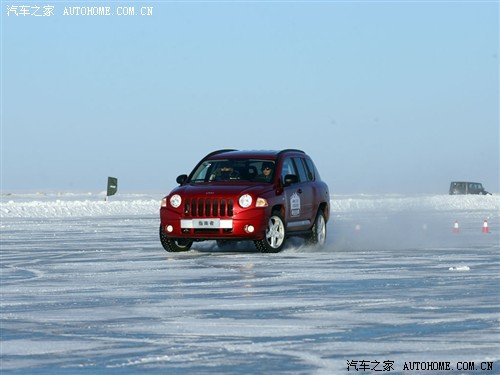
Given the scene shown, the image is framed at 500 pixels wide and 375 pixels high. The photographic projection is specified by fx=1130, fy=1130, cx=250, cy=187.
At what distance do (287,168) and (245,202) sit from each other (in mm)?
Answer: 2045

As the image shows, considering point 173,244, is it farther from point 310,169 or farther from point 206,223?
point 310,169

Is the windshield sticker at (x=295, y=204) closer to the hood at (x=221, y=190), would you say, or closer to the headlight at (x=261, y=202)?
the hood at (x=221, y=190)

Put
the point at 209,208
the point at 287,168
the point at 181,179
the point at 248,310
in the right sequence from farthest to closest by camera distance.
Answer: the point at 287,168 < the point at 181,179 < the point at 209,208 < the point at 248,310

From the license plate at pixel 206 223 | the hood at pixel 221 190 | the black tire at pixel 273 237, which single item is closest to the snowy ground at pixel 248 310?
the black tire at pixel 273 237

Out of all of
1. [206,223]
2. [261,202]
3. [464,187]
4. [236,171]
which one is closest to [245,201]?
[261,202]

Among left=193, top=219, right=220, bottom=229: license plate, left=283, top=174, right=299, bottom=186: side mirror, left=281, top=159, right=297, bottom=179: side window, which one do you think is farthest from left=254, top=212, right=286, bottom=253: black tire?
left=281, top=159, right=297, bottom=179: side window

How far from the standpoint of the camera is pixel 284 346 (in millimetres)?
8430

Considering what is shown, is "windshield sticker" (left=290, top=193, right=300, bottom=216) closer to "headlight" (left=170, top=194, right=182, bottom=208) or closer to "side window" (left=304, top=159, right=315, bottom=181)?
"side window" (left=304, top=159, right=315, bottom=181)

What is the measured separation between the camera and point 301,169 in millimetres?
21453

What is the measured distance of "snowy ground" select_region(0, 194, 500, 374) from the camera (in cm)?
786

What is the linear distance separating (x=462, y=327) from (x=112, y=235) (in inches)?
731

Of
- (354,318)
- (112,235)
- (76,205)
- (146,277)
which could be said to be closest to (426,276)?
(146,277)

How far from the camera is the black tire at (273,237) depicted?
19359mm

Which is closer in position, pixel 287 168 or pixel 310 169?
pixel 287 168
